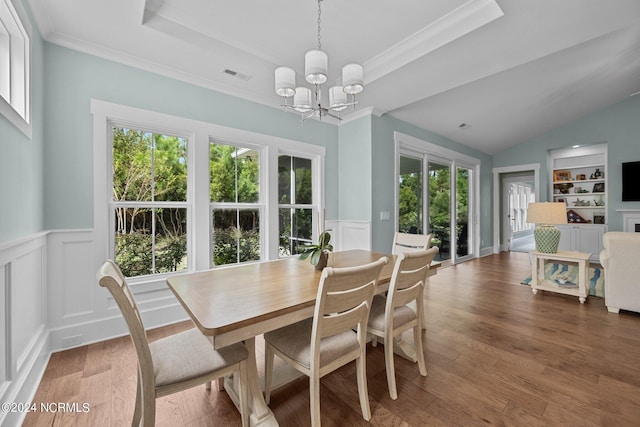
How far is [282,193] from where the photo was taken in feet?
11.9

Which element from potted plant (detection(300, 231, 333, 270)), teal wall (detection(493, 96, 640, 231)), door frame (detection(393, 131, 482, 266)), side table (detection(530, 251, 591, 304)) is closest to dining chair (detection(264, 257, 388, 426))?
potted plant (detection(300, 231, 333, 270))

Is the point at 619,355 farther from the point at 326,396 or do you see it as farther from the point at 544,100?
the point at 544,100

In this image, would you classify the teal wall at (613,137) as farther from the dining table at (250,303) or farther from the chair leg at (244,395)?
the chair leg at (244,395)

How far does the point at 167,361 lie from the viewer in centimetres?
126

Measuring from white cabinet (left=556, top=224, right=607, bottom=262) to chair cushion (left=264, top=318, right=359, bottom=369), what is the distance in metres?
7.10

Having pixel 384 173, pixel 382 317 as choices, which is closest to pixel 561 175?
pixel 384 173

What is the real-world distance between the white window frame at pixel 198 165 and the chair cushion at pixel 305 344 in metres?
1.75

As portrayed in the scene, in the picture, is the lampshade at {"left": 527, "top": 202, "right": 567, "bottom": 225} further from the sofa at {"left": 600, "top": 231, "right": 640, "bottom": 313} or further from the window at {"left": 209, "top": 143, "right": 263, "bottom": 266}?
the window at {"left": 209, "top": 143, "right": 263, "bottom": 266}

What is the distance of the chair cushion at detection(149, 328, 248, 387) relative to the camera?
1.19 m

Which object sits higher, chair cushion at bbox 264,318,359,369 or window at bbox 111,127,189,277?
window at bbox 111,127,189,277

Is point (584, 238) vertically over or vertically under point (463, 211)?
under

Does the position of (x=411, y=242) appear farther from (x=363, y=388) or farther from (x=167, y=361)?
(x=167, y=361)

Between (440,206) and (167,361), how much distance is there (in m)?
5.23

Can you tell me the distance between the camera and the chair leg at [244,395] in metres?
1.32
